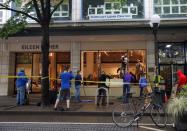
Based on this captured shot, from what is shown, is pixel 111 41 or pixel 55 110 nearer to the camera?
pixel 55 110

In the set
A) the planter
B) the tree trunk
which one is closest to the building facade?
the tree trunk

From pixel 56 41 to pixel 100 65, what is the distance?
341 centimetres

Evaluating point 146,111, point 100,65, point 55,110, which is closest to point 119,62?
point 100,65

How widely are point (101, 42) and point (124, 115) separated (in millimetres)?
14255

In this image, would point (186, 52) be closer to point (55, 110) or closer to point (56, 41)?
point (56, 41)

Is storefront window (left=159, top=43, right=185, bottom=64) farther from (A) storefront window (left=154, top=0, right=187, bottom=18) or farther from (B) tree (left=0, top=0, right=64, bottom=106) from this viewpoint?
(B) tree (left=0, top=0, right=64, bottom=106)

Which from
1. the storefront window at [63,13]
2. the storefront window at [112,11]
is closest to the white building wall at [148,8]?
the storefront window at [112,11]

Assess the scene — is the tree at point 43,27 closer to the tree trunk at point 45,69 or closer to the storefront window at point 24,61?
the tree trunk at point 45,69

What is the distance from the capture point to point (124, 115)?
38.0 ft

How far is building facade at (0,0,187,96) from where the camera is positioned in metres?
23.7

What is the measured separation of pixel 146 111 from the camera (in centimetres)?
1169

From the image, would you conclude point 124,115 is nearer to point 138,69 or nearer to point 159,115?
point 159,115

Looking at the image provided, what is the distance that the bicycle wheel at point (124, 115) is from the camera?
11555mm

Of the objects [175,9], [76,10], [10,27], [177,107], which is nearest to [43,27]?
[10,27]
